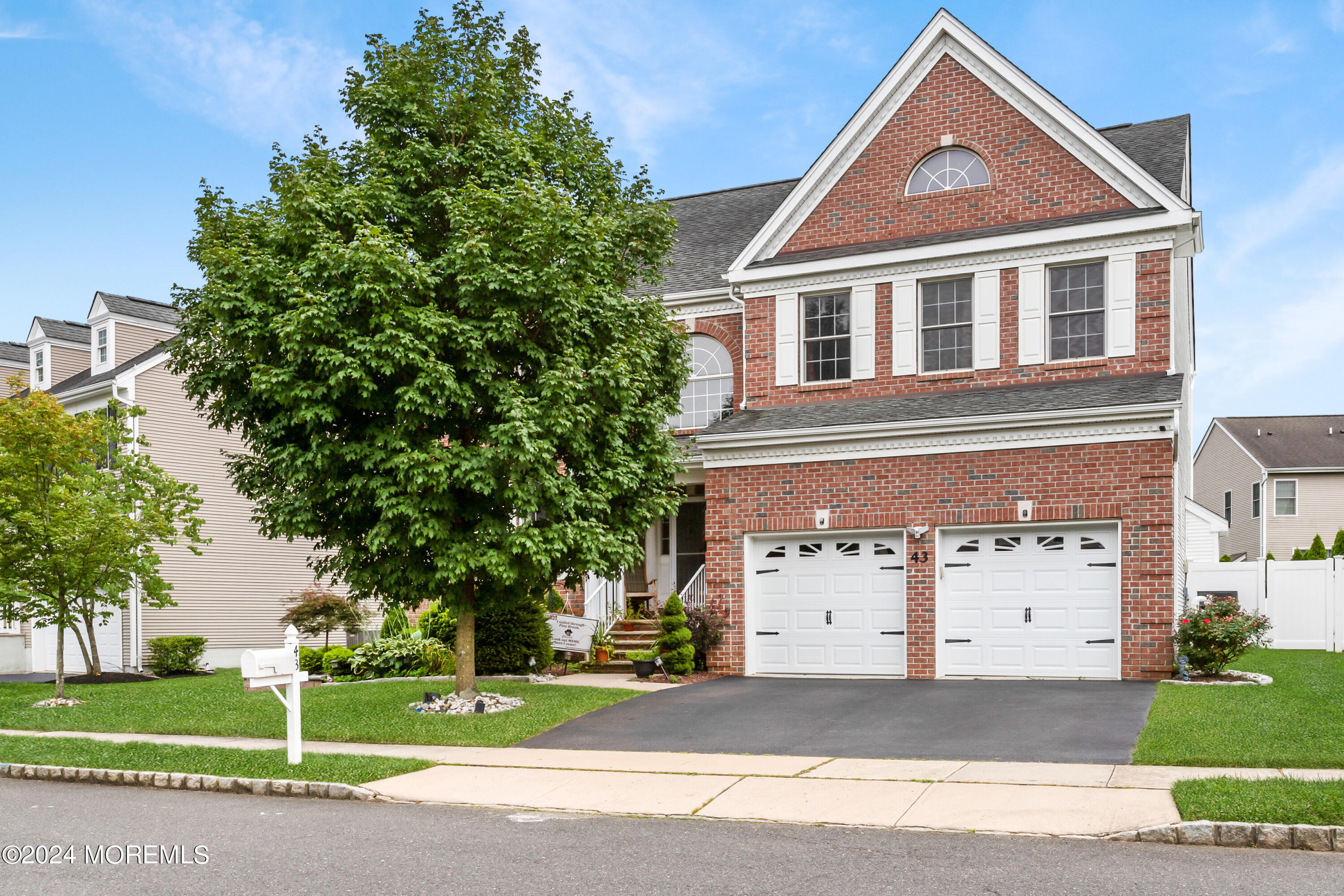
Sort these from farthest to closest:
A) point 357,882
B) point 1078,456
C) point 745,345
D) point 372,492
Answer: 1. point 745,345
2. point 1078,456
3. point 372,492
4. point 357,882

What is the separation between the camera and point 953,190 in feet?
61.3

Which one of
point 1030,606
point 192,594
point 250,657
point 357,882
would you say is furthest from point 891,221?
point 192,594

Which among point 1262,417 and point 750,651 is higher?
point 1262,417

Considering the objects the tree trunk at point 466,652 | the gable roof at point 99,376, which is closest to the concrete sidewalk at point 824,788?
the tree trunk at point 466,652

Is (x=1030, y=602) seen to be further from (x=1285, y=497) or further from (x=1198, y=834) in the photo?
(x=1285, y=497)

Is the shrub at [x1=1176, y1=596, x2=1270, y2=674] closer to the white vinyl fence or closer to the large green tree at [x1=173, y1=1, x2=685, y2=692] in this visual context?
the large green tree at [x1=173, y1=1, x2=685, y2=692]

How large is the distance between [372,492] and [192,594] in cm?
1426

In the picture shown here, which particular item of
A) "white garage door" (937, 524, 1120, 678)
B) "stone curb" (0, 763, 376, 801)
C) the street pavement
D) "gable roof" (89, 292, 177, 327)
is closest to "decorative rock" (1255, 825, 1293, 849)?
the street pavement

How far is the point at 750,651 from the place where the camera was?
60.3ft

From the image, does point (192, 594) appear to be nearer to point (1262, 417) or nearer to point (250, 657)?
point (250, 657)

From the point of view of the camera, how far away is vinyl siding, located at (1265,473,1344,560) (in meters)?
37.7

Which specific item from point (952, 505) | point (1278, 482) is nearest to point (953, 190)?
point (952, 505)

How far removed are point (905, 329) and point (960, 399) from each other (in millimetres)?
1776

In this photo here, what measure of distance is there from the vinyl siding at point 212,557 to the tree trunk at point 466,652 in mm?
11886
